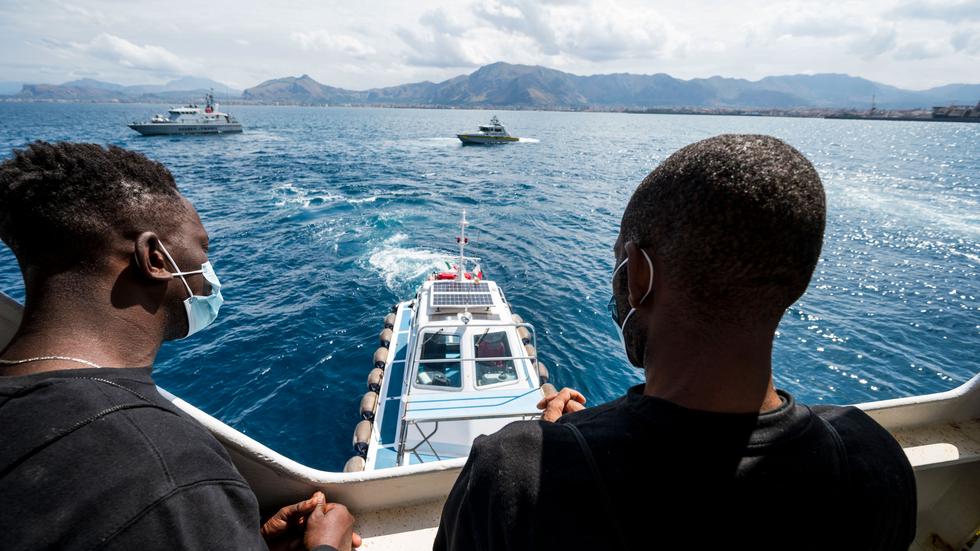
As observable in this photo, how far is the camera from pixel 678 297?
52.9 inches

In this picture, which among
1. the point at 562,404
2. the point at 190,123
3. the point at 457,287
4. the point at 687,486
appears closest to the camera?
the point at 687,486

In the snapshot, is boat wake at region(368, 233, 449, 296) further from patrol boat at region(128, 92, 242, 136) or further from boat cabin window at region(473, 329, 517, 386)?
patrol boat at region(128, 92, 242, 136)

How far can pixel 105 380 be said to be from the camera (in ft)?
5.13

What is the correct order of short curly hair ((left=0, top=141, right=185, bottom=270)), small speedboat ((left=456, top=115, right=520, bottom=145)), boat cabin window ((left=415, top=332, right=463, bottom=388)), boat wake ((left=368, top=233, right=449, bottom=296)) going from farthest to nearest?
small speedboat ((left=456, top=115, right=520, bottom=145))
boat wake ((left=368, top=233, right=449, bottom=296))
boat cabin window ((left=415, top=332, right=463, bottom=388))
short curly hair ((left=0, top=141, right=185, bottom=270))

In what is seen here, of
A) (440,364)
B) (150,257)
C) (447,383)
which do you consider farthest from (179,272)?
(440,364)

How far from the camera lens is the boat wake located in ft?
60.5

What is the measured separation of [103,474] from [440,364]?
27.4ft

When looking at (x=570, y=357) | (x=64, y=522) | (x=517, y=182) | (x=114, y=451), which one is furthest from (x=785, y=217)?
(x=517, y=182)

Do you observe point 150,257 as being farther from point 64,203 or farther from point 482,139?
point 482,139

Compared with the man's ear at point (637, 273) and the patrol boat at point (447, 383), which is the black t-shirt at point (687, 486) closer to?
the man's ear at point (637, 273)

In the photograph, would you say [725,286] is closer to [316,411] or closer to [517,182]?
[316,411]

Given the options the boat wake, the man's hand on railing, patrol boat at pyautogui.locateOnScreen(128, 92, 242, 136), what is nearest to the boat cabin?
the man's hand on railing

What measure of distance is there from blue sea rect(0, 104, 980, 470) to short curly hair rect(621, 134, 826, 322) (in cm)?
952

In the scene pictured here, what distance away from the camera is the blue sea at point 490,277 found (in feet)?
40.9
